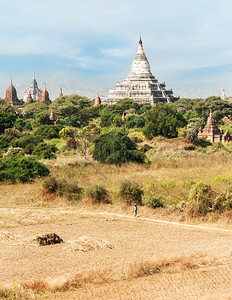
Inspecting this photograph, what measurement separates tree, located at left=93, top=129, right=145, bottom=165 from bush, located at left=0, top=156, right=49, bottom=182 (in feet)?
18.3

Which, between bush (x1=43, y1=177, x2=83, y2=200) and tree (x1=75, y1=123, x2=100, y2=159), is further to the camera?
tree (x1=75, y1=123, x2=100, y2=159)

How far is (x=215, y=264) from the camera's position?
10102 mm

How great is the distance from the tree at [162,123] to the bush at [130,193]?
2188 cm

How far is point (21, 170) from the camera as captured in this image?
2341cm

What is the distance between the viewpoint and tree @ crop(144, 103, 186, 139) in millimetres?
40031

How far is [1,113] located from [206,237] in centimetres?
3706

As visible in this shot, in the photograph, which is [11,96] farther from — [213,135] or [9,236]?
[9,236]

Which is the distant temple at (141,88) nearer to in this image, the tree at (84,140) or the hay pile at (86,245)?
the tree at (84,140)

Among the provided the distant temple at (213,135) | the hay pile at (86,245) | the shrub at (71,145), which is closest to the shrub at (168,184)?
the hay pile at (86,245)

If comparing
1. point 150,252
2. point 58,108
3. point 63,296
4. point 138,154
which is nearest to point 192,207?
point 150,252

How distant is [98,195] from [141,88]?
2533 inches

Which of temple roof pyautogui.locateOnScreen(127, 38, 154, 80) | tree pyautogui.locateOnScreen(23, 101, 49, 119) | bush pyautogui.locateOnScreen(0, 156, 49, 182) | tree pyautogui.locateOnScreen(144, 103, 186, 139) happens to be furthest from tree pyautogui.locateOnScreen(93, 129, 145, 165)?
temple roof pyautogui.locateOnScreen(127, 38, 154, 80)

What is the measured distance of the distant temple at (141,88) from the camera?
7903 cm

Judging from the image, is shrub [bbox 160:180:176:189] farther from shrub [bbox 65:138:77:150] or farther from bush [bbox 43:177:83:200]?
shrub [bbox 65:138:77:150]
